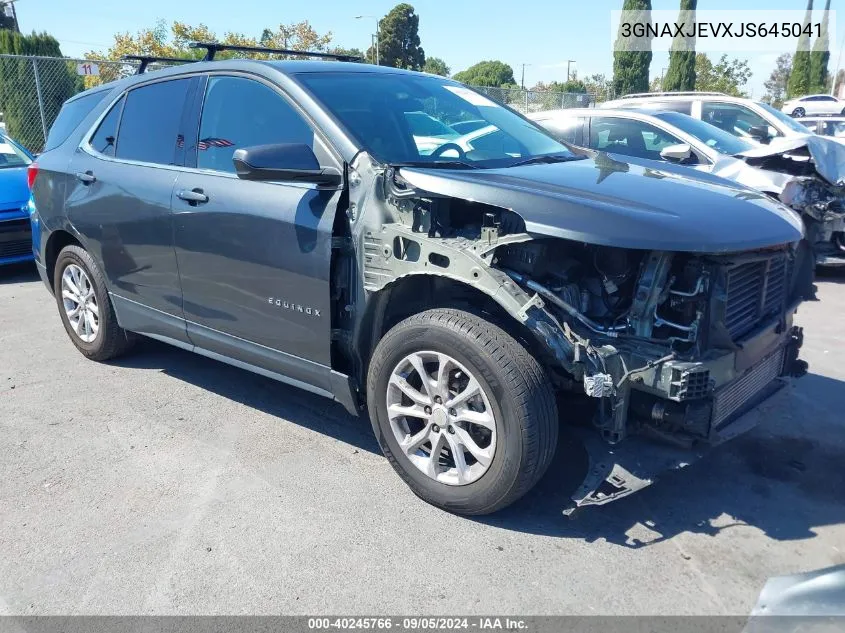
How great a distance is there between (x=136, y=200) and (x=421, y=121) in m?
1.75

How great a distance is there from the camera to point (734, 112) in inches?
374

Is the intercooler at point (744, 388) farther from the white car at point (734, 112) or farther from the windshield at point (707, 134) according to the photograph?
the white car at point (734, 112)

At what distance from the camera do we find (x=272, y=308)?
353 centimetres

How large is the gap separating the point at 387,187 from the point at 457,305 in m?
0.60

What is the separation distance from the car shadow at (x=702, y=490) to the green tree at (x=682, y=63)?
33015 millimetres

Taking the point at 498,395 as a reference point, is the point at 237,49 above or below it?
above

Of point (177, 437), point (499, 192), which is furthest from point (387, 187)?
point (177, 437)

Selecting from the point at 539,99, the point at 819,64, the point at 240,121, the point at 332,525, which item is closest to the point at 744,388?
the point at 332,525

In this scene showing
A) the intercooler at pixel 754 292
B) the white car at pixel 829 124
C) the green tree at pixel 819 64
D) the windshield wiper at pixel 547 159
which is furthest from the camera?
the green tree at pixel 819 64

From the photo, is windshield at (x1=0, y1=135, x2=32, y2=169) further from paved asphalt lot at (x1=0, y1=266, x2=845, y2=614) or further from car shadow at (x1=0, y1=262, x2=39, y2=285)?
paved asphalt lot at (x1=0, y1=266, x2=845, y2=614)

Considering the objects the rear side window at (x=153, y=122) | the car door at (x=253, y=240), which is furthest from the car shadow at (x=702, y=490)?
the rear side window at (x=153, y=122)

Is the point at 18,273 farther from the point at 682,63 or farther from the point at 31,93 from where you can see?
the point at 682,63

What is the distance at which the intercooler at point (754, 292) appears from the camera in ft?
9.47

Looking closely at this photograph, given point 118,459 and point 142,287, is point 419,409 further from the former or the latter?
point 142,287
